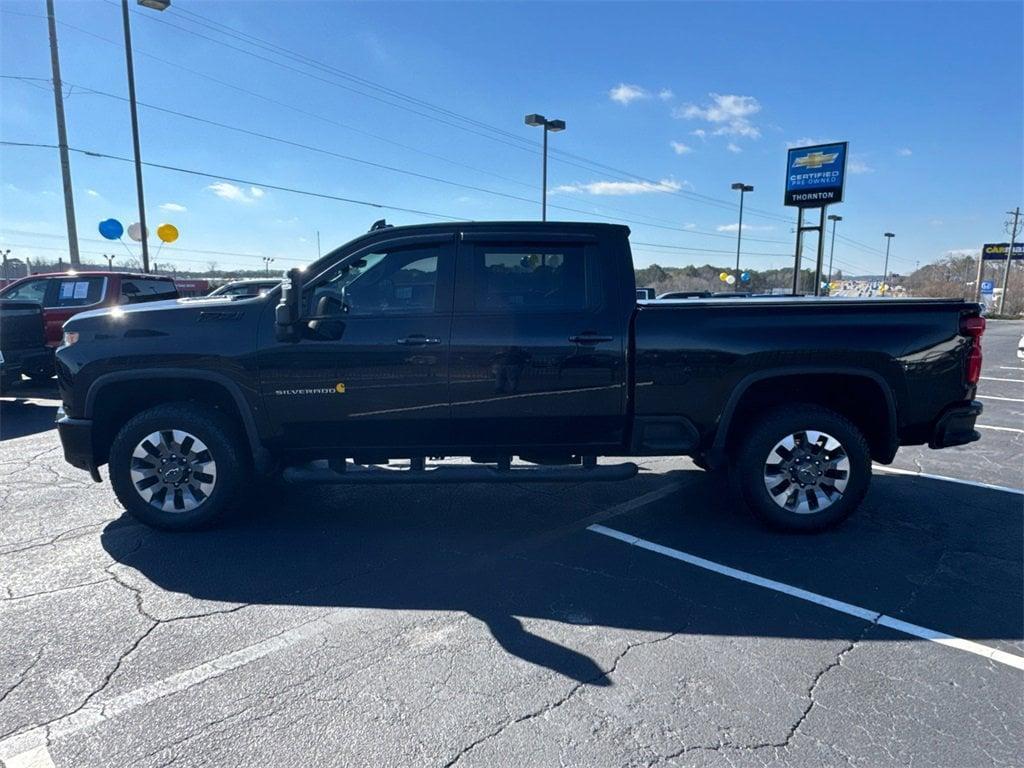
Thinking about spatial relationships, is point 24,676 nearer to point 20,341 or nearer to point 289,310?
point 289,310

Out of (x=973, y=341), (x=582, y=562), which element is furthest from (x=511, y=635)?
(x=973, y=341)

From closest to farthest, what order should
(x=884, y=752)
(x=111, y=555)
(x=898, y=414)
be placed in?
(x=884, y=752) → (x=111, y=555) → (x=898, y=414)

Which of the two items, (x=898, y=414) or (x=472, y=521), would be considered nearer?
(x=898, y=414)

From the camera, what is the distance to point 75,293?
10656mm

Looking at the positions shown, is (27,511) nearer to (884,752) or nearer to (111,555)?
(111,555)

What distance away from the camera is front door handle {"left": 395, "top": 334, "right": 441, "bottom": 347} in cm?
416

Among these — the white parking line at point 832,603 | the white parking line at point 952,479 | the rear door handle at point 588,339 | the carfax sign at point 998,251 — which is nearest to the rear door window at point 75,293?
the rear door handle at point 588,339

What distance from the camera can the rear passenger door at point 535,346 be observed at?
4.19 meters

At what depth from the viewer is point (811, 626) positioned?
3232mm

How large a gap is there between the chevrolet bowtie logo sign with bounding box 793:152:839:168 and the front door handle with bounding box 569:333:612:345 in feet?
61.5

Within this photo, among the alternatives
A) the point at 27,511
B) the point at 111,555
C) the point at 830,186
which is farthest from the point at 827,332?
the point at 830,186

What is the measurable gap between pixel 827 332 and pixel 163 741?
4.24 meters

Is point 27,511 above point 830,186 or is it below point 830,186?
below

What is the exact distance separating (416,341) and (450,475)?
37.6 inches
